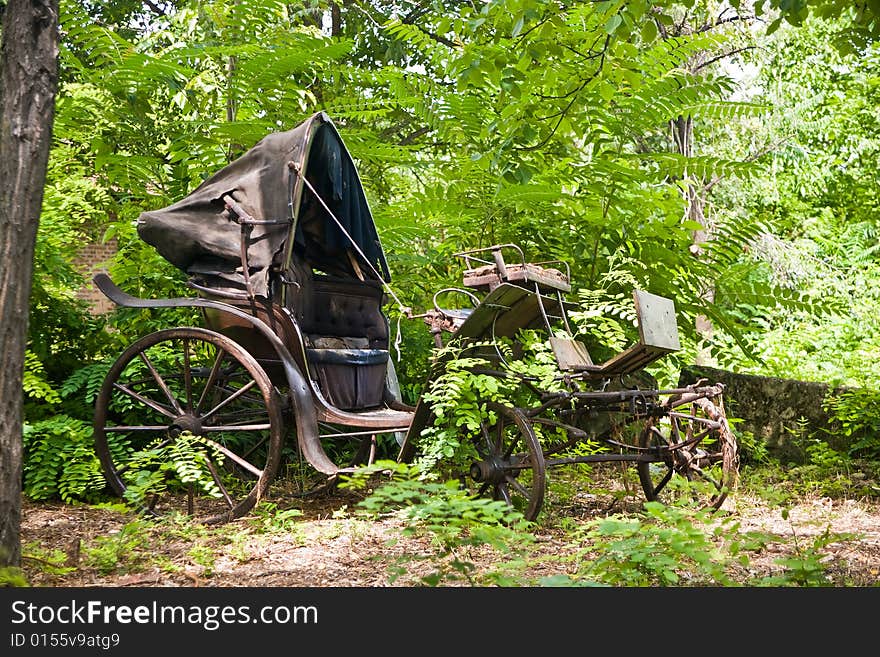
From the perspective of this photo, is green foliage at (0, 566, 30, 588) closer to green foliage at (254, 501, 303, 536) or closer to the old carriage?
the old carriage

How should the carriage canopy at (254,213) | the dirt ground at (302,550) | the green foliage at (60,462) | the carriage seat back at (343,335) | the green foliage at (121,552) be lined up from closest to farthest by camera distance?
1. the dirt ground at (302,550)
2. the green foliage at (121,552)
3. the carriage canopy at (254,213)
4. the carriage seat back at (343,335)
5. the green foliage at (60,462)

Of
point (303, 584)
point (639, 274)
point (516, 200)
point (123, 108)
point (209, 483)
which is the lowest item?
point (303, 584)

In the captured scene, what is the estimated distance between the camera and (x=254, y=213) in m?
5.56

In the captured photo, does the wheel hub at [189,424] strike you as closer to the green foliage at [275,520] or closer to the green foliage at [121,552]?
the green foliage at [275,520]

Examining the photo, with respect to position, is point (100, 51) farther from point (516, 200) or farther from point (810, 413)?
point (810, 413)

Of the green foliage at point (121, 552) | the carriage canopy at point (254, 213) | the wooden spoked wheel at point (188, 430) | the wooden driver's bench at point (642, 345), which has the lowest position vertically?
the green foliage at point (121, 552)

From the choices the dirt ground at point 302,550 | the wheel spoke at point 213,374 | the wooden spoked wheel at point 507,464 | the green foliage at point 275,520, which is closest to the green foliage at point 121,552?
the dirt ground at point 302,550

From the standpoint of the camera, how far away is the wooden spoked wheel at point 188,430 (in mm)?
5098

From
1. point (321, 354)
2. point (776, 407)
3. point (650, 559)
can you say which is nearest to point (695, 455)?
point (650, 559)

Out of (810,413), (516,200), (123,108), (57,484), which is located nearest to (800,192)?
(810,413)

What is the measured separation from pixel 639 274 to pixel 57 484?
451 cm

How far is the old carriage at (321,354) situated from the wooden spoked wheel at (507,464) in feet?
0.03

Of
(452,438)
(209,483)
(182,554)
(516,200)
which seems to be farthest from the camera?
(516,200)

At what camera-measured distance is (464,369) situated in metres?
5.36
